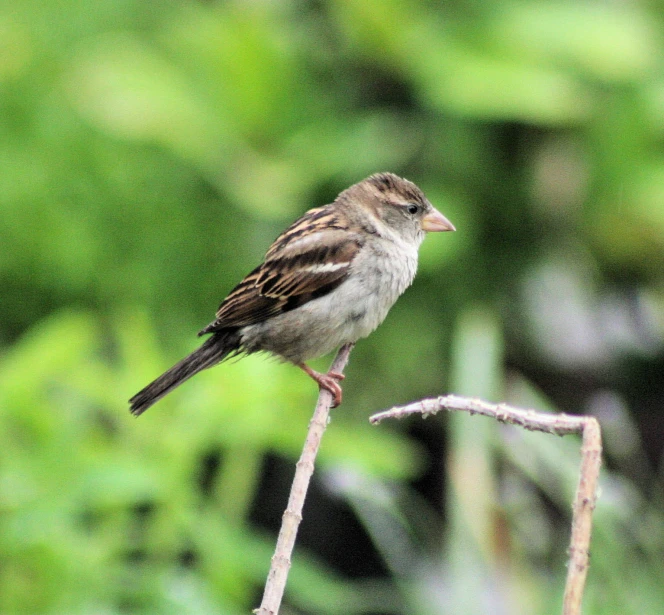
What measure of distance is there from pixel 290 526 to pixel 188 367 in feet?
3.98

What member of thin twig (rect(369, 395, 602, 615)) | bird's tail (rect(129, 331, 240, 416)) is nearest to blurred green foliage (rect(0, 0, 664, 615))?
bird's tail (rect(129, 331, 240, 416))

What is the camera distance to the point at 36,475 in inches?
96.2

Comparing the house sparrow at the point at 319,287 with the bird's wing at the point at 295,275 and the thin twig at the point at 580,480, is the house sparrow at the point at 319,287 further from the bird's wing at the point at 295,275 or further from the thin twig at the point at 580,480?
the thin twig at the point at 580,480

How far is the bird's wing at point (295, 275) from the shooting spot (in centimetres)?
249

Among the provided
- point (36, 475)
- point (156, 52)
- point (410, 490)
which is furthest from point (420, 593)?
point (156, 52)

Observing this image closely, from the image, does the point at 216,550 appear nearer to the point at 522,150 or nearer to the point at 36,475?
the point at 36,475

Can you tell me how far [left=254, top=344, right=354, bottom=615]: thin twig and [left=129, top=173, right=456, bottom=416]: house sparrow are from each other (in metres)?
0.98

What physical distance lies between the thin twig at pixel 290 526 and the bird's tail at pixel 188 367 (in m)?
0.92

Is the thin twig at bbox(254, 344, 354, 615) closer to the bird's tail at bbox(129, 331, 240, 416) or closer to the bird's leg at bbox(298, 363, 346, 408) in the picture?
the bird's leg at bbox(298, 363, 346, 408)

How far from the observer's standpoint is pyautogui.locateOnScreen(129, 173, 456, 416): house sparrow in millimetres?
2404

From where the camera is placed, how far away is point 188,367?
2369 millimetres

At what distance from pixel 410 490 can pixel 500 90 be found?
163 cm

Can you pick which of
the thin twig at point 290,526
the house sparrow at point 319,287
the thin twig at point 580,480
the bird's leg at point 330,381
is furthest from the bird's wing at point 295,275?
the thin twig at point 580,480

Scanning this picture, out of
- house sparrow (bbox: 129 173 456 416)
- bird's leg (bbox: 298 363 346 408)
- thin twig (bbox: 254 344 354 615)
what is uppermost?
house sparrow (bbox: 129 173 456 416)
